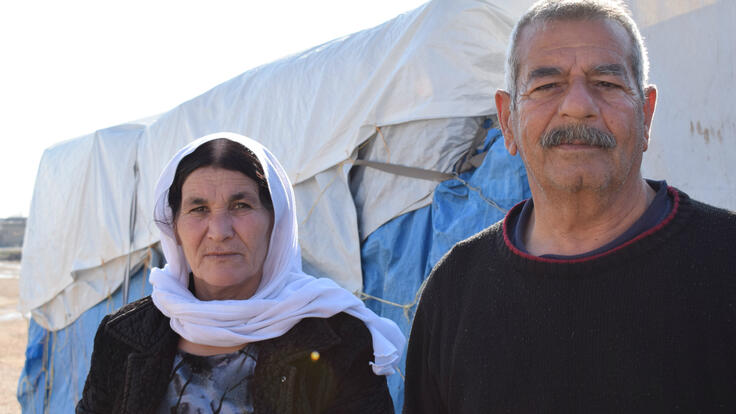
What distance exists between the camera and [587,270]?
115 cm

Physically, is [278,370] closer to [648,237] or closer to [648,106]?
[648,237]

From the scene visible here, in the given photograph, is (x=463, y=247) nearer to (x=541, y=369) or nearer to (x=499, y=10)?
(x=541, y=369)

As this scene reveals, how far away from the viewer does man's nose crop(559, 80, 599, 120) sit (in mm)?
1172

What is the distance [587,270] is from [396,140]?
8.31ft

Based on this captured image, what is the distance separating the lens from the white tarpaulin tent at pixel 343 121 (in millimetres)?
3439

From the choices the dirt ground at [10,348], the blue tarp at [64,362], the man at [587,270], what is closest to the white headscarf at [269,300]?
the man at [587,270]

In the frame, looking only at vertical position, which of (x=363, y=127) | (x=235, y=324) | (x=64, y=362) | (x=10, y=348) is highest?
(x=363, y=127)

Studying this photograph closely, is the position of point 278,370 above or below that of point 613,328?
below

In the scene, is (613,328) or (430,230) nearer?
(613,328)

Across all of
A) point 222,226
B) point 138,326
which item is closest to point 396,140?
point 222,226

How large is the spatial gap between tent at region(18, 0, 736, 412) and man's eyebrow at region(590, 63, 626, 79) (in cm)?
147

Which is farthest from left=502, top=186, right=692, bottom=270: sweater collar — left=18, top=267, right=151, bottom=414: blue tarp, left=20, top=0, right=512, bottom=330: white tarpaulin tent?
left=18, top=267, right=151, bottom=414: blue tarp

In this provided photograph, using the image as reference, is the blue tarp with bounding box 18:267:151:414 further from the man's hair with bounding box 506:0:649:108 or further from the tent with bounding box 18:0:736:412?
the man's hair with bounding box 506:0:649:108

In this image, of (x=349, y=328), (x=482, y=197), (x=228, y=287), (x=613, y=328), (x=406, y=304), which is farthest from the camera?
(x=406, y=304)
